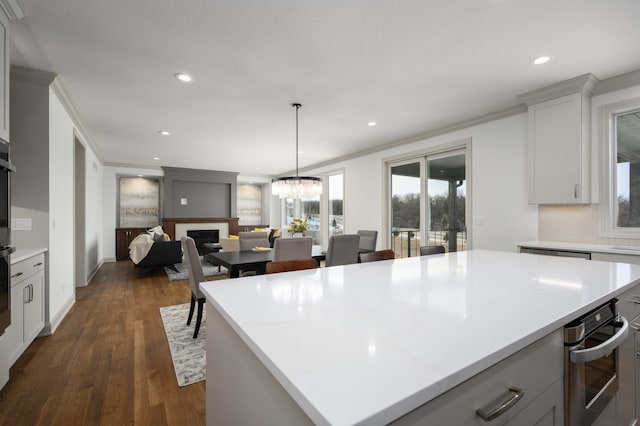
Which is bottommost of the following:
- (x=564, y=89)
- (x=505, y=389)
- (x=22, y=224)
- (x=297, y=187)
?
(x=505, y=389)

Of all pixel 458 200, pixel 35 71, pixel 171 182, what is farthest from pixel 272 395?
pixel 171 182

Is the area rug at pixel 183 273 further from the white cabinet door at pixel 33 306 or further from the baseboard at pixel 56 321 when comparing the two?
the white cabinet door at pixel 33 306

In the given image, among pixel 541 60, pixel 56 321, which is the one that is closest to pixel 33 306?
pixel 56 321

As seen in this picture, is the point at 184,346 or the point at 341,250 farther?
the point at 341,250

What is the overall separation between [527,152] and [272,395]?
394 centimetres

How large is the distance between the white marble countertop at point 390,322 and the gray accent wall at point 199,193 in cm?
774

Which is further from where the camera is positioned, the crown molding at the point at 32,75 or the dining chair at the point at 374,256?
the crown molding at the point at 32,75

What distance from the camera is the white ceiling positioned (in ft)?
6.47

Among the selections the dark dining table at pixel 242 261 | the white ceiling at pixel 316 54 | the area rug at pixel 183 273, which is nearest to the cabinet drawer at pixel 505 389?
the white ceiling at pixel 316 54

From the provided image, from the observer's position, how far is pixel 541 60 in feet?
8.44

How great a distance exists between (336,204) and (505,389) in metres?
6.57

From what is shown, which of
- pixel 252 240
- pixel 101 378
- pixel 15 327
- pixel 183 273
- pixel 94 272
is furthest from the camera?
pixel 94 272

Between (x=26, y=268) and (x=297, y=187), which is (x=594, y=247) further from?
(x=26, y=268)

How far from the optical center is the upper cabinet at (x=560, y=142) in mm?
3000
